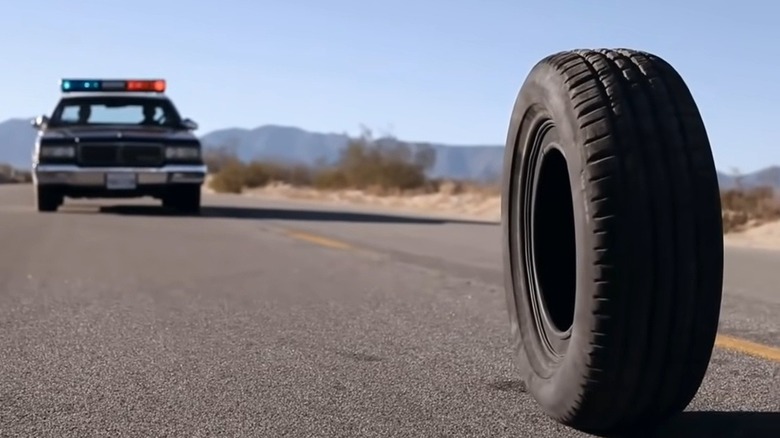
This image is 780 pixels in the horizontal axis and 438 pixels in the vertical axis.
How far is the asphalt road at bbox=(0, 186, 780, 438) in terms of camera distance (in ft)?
9.65

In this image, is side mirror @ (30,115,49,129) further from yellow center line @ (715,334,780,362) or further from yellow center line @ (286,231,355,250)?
yellow center line @ (715,334,780,362)

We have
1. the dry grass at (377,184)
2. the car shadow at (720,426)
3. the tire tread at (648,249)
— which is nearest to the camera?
the tire tread at (648,249)

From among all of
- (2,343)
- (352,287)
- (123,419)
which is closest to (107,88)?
(352,287)

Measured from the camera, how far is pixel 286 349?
411 cm

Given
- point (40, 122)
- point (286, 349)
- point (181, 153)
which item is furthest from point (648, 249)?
point (40, 122)

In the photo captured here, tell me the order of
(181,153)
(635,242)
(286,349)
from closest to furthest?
(635,242), (286,349), (181,153)

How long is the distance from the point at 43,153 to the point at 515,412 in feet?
40.0

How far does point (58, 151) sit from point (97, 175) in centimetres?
55

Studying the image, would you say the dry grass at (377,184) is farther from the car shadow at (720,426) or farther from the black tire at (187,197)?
the car shadow at (720,426)

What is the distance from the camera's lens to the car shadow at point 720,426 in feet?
8.94

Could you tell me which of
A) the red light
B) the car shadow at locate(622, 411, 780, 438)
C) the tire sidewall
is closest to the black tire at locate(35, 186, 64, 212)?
the red light

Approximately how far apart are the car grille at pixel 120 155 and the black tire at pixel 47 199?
1059 millimetres

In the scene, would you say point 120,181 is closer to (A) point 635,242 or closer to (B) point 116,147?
(B) point 116,147

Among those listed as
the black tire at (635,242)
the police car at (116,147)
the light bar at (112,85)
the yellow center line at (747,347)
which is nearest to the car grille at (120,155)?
the police car at (116,147)
